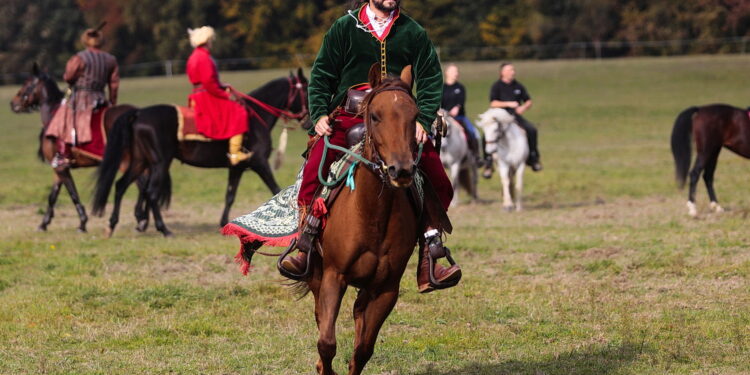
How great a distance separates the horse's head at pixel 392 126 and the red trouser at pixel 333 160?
489 mm

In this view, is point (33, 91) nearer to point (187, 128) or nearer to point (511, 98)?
point (187, 128)

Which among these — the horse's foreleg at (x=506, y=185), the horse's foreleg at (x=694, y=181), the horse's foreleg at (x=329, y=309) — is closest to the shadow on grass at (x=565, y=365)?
the horse's foreleg at (x=329, y=309)

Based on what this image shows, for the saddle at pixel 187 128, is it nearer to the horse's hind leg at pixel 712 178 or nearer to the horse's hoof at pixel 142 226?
the horse's hoof at pixel 142 226

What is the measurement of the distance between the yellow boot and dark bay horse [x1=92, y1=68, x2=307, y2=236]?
0.42 ft

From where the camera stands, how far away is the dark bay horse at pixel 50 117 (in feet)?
45.9

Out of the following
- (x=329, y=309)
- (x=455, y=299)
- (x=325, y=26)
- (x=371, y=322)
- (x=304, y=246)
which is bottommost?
(x=325, y=26)

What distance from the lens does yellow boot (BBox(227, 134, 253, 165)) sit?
44.5ft

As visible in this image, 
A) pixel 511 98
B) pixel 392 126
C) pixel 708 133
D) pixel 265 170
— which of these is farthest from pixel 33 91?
pixel 392 126

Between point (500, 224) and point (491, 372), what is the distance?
26.6ft

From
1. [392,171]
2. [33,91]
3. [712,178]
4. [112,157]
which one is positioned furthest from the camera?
[712,178]

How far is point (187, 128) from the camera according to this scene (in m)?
13.4

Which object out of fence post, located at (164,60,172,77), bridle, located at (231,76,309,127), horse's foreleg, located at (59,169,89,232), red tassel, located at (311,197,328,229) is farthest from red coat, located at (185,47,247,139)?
fence post, located at (164,60,172,77)

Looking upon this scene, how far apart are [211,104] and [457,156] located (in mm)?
4945

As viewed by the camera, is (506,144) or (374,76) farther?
(506,144)
